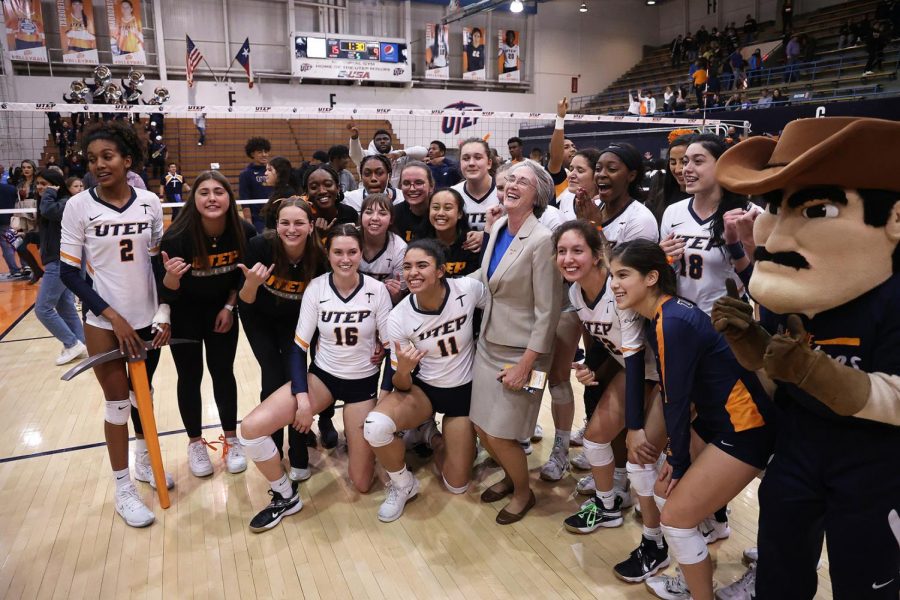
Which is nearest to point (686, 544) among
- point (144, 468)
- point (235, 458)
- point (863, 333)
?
point (863, 333)

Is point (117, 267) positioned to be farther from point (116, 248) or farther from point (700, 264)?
point (700, 264)

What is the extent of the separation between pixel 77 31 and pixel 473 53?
1136cm

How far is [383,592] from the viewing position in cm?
258

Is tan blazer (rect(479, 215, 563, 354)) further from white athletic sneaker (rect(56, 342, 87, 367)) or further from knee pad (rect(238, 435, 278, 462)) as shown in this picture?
white athletic sneaker (rect(56, 342, 87, 367))

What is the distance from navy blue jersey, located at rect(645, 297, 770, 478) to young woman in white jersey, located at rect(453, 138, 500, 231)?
68.2 inches

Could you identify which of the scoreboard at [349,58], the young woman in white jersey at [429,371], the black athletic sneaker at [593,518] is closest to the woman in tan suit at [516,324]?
the young woman in white jersey at [429,371]

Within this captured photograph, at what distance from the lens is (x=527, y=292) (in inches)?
118

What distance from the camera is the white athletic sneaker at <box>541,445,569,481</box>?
3.46 metres

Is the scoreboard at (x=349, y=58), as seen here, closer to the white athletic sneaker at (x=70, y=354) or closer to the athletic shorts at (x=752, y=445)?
the white athletic sneaker at (x=70, y=354)

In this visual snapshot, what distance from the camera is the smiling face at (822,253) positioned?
1.54 m

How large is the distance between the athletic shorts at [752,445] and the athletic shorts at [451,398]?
1.44 meters

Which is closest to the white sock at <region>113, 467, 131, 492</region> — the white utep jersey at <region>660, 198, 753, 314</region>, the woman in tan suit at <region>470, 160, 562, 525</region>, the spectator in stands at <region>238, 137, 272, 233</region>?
the woman in tan suit at <region>470, 160, 562, 525</region>

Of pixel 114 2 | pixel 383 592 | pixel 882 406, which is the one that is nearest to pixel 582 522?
pixel 383 592

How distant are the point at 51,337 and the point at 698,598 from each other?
653 cm
